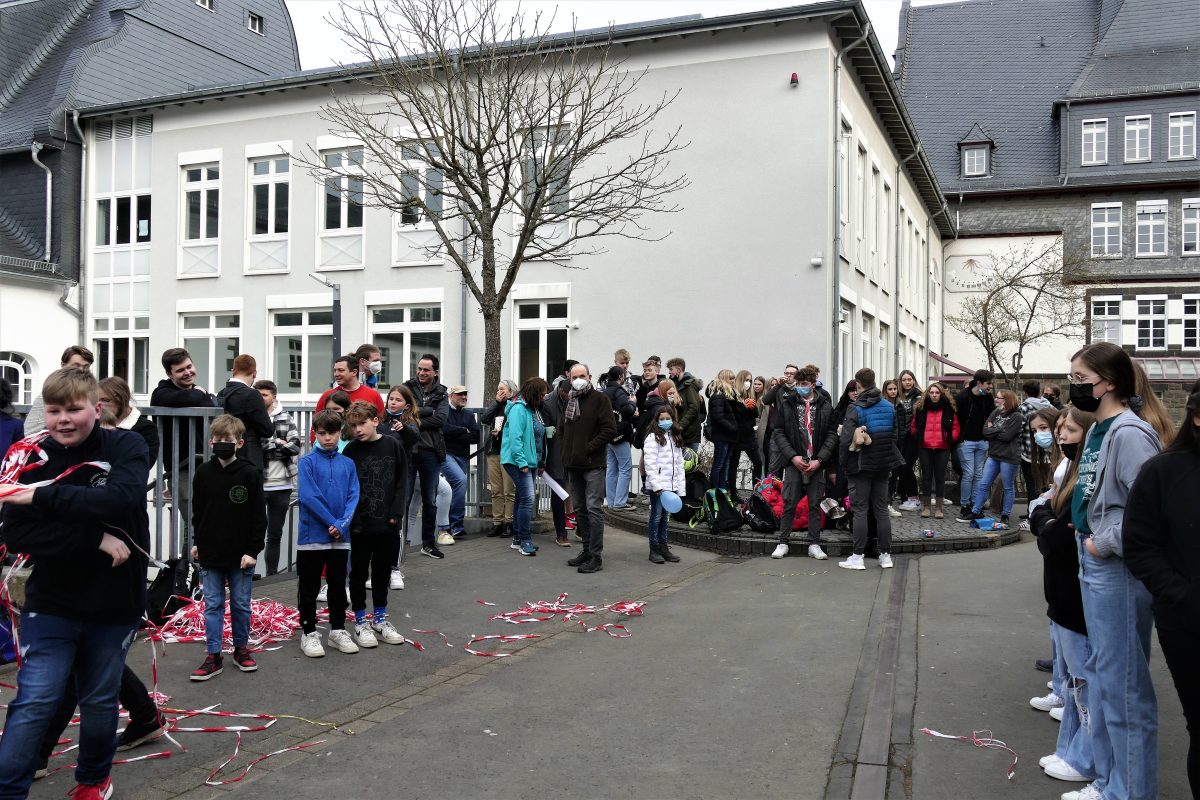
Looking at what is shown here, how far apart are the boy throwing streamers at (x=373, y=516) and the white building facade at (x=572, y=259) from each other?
332 inches

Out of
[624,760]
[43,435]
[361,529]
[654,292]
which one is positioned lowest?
[624,760]

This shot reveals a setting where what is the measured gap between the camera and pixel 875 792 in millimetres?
4539

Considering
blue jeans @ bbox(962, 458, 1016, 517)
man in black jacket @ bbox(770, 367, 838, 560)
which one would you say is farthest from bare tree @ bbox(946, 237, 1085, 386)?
man in black jacket @ bbox(770, 367, 838, 560)

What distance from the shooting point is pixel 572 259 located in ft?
64.0

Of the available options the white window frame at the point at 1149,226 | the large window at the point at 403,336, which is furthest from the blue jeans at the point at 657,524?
the white window frame at the point at 1149,226

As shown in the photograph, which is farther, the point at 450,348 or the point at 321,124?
the point at 321,124

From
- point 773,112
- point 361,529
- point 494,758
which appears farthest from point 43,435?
point 773,112

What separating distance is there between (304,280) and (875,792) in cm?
2018

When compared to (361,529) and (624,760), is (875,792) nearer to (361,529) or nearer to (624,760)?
(624,760)

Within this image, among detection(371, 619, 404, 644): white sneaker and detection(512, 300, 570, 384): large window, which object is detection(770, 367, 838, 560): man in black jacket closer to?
detection(371, 619, 404, 644): white sneaker

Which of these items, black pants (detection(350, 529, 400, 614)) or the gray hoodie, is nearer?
the gray hoodie

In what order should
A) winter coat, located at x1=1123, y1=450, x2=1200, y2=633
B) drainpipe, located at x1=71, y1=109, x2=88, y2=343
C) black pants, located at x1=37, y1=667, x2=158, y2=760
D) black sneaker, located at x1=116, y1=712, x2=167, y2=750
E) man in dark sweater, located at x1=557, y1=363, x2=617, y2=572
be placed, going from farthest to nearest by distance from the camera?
drainpipe, located at x1=71, y1=109, x2=88, y2=343
man in dark sweater, located at x1=557, y1=363, x2=617, y2=572
black sneaker, located at x1=116, y1=712, x2=167, y2=750
black pants, located at x1=37, y1=667, x2=158, y2=760
winter coat, located at x1=1123, y1=450, x2=1200, y2=633

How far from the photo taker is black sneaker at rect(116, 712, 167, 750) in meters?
4.93

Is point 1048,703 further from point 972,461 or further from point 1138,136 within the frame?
point 1138,136
